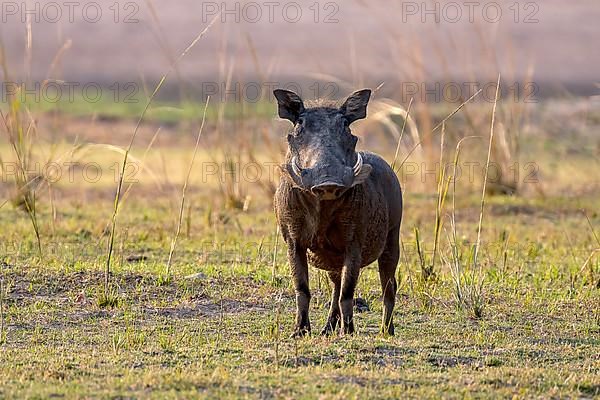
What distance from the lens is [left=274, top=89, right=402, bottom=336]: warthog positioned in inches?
275

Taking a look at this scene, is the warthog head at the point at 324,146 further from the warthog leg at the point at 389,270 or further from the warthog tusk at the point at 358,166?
the warthog leg at the point at 389,270

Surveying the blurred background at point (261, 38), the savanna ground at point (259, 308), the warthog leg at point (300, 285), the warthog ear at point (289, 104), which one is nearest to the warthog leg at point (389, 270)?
the savanna ground at point (259, 308)

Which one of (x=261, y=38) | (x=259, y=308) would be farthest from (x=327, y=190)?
(x=261, y=38)

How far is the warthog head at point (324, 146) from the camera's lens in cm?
670

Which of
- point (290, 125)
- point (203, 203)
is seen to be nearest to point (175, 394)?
point (290, 125)

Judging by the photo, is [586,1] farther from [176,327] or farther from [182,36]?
[176,327]

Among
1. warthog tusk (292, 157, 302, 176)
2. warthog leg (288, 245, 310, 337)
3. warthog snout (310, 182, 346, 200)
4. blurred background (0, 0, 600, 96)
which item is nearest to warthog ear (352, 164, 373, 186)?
warthog snout (310, 182, 346, 200)

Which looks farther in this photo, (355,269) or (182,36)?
(182,36)

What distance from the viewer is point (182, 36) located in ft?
127

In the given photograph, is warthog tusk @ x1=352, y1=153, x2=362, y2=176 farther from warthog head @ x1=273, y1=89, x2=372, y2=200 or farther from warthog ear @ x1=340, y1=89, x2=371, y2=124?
warthog ear @ x1=340, y1=89, x2=371, y2=124

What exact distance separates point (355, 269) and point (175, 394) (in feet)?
5.75

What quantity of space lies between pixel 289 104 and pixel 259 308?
1772 mm

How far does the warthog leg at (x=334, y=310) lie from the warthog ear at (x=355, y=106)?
102cm

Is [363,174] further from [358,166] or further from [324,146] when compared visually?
[324,146]
